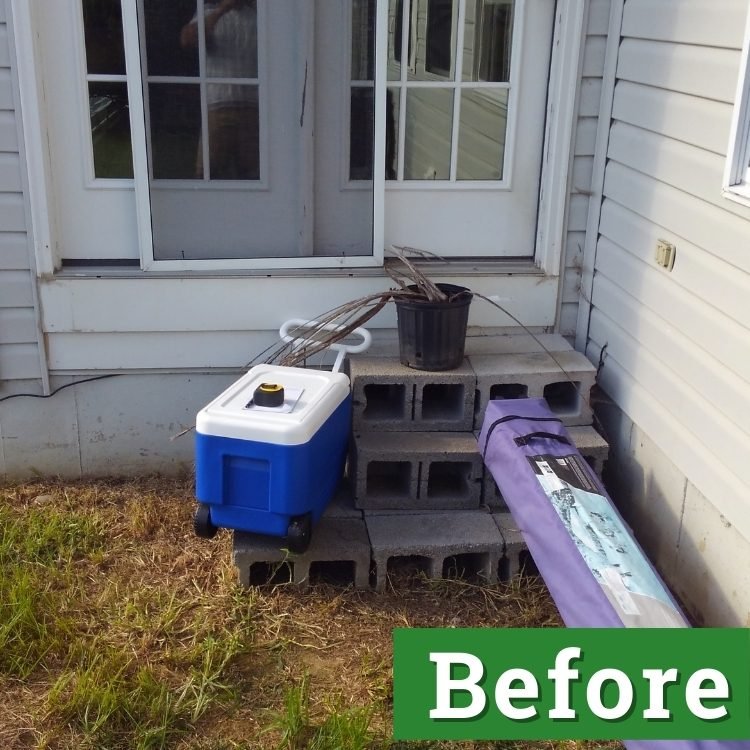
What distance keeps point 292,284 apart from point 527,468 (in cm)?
127

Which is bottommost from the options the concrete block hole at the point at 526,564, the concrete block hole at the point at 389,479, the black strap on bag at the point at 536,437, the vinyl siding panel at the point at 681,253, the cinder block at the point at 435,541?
the concrete block hole at the point at 526,564

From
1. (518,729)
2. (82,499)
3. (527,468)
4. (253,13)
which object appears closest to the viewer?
(518,729)

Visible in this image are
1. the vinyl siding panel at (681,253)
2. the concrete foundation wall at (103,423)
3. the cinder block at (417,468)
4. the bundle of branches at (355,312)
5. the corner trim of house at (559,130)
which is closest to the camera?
the vinyl siding panel at (681,253)

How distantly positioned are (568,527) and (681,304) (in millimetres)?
854

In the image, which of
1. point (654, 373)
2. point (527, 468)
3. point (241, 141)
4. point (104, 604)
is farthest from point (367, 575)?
point (241, 141)

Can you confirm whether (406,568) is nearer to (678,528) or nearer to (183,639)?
(183,639)

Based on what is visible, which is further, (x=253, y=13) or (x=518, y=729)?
(x=253, y=13)

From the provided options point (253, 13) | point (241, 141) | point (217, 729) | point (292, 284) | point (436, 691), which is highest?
point (253, 13)

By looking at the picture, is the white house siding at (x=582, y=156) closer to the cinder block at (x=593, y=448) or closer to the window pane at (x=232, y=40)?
the cinder block at (x=593, y=448)

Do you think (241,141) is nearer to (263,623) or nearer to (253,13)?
(253,13)

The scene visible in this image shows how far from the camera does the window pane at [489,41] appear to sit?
142 inches

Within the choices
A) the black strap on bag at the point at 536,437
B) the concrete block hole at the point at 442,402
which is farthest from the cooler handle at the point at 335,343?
the black strap on bag at the point at 536,437

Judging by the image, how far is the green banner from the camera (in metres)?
2.35

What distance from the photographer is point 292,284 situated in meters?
3.72
